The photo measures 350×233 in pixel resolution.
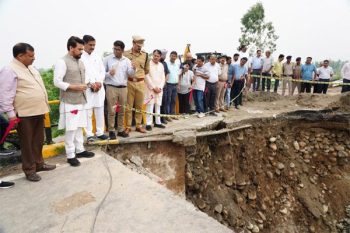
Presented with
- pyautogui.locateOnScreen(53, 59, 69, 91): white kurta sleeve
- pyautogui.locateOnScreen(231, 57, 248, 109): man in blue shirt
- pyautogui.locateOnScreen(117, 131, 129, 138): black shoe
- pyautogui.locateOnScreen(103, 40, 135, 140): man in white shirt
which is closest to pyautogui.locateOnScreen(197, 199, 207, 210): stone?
pyautogui.locateOnScreen(117, 131, 129, 138): black shoe

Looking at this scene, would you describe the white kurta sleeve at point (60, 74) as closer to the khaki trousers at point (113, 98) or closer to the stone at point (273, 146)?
the khaki trousers at point (113, 98)

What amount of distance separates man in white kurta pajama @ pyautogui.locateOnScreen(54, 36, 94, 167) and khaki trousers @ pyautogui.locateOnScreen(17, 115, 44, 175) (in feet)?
1.30

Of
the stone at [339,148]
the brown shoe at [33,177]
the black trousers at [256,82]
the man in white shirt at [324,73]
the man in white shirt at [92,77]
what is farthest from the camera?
the black trousers at [256,82]

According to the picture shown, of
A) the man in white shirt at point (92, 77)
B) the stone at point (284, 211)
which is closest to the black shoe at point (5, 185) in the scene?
the man in white shirt at point (92, 77)

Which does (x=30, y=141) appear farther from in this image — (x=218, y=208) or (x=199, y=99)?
(x=199, y=99)

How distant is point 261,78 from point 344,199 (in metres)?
5.82

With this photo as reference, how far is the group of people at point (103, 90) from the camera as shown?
375cm

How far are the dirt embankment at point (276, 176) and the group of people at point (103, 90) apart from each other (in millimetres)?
1390

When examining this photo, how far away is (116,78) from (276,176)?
17.4 ft

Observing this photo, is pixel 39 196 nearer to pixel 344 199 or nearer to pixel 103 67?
pixel 103 67

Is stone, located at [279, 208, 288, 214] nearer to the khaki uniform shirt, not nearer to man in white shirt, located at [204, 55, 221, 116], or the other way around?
man in white shirt, located at [204, 55, 221, 116]

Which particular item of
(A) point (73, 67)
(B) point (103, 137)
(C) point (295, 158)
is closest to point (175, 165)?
(B) point (103, 137)

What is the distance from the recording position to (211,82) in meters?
8.20

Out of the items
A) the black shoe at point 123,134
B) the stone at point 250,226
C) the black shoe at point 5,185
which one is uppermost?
the black shoe at point 123,134
